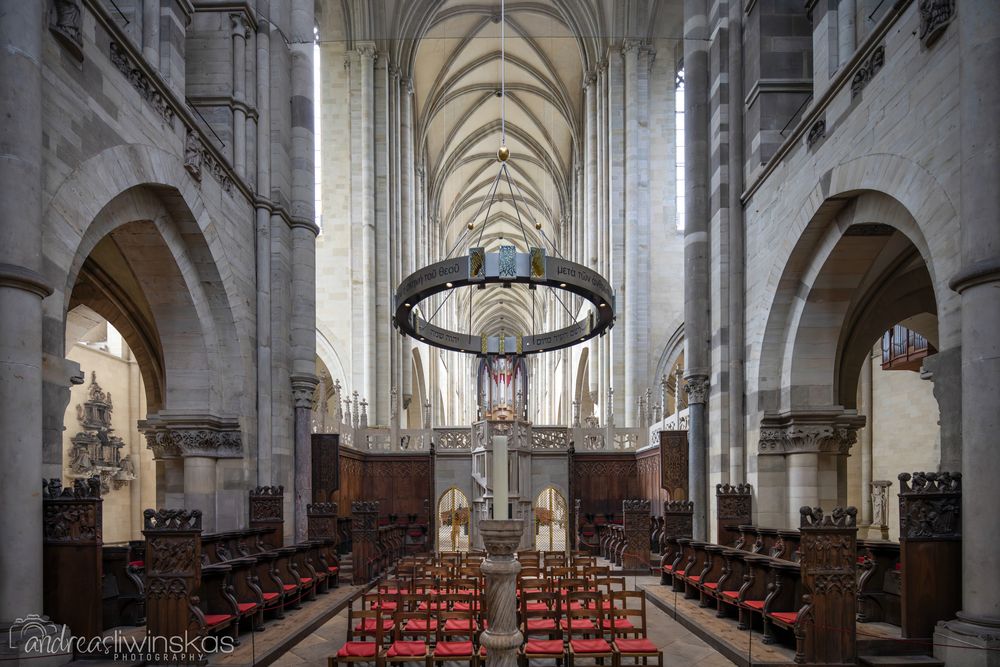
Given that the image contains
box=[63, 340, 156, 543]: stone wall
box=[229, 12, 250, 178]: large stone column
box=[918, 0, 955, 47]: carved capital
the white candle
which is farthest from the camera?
box=[63, 340, 156, 543]: stone wall

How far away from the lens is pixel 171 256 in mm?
→ 11734

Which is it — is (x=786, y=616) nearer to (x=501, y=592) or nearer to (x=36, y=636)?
(x=501, y=592)

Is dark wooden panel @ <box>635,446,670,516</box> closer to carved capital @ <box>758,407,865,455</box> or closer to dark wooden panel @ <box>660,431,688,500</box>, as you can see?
dark wooden panel @ <box>660,431,688,500</box>

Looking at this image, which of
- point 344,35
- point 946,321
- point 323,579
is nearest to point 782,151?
point 946,321

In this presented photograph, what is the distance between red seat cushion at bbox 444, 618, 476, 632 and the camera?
781 centimetres

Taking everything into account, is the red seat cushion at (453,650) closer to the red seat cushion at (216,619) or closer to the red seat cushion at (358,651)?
the red seat cushion at (358,651)

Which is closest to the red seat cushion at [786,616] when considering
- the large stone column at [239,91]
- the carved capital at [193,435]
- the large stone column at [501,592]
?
the large stone column at [501,592]

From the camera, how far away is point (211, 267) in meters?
12.6

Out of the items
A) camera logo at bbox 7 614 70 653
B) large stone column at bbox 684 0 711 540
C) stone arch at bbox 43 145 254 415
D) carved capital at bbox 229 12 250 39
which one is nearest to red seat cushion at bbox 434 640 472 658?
camera logo at bbox 7 614 70 653

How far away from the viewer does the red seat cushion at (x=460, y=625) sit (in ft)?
25.6

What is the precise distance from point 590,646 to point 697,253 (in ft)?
32.3

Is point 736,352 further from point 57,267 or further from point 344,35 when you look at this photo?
point 344,35

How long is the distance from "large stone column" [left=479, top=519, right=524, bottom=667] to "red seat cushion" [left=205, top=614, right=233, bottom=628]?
3384 millimetres

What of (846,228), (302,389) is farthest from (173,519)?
(846,228)
